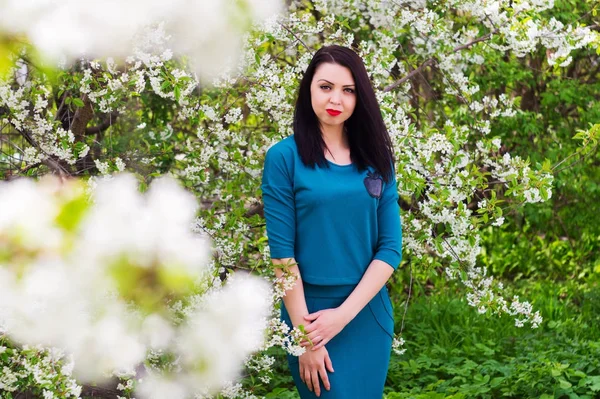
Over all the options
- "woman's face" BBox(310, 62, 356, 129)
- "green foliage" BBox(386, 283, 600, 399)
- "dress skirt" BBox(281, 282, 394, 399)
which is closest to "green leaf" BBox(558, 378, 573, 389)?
"green foliage" BBox(386, 283, 600, 399)

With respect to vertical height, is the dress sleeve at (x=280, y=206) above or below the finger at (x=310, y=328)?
above

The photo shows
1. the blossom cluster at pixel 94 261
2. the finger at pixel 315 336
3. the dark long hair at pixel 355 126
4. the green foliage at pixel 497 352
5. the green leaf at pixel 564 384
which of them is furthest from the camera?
the green foliage at pixel 497 352

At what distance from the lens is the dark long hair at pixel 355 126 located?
2.44 metres

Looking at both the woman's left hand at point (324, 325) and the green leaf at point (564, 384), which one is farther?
the green leaf at point (564, 384)

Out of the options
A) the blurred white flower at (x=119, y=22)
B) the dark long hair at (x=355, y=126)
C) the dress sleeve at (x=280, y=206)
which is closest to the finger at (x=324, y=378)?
the dress sleeve at (x=280, y=206)

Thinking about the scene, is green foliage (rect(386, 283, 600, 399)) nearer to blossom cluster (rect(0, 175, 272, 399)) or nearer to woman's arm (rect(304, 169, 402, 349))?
woman's arm (rect(304, 169, 402, 349))

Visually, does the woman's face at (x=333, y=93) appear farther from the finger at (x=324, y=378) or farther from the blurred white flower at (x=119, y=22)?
the blurred white flower at (x=119, y=22)

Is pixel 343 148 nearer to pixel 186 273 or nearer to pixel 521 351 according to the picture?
pixel 186 273

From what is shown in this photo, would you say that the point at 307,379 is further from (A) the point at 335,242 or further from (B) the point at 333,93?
(B) the point at 333,93

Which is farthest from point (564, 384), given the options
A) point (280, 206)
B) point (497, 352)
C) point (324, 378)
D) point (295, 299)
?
point (280, 206)

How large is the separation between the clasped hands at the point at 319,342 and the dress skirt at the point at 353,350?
4 centimetres

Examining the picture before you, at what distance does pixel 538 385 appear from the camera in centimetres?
371

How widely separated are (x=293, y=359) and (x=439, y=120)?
330 cm

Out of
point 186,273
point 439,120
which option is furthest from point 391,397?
point 186,273
